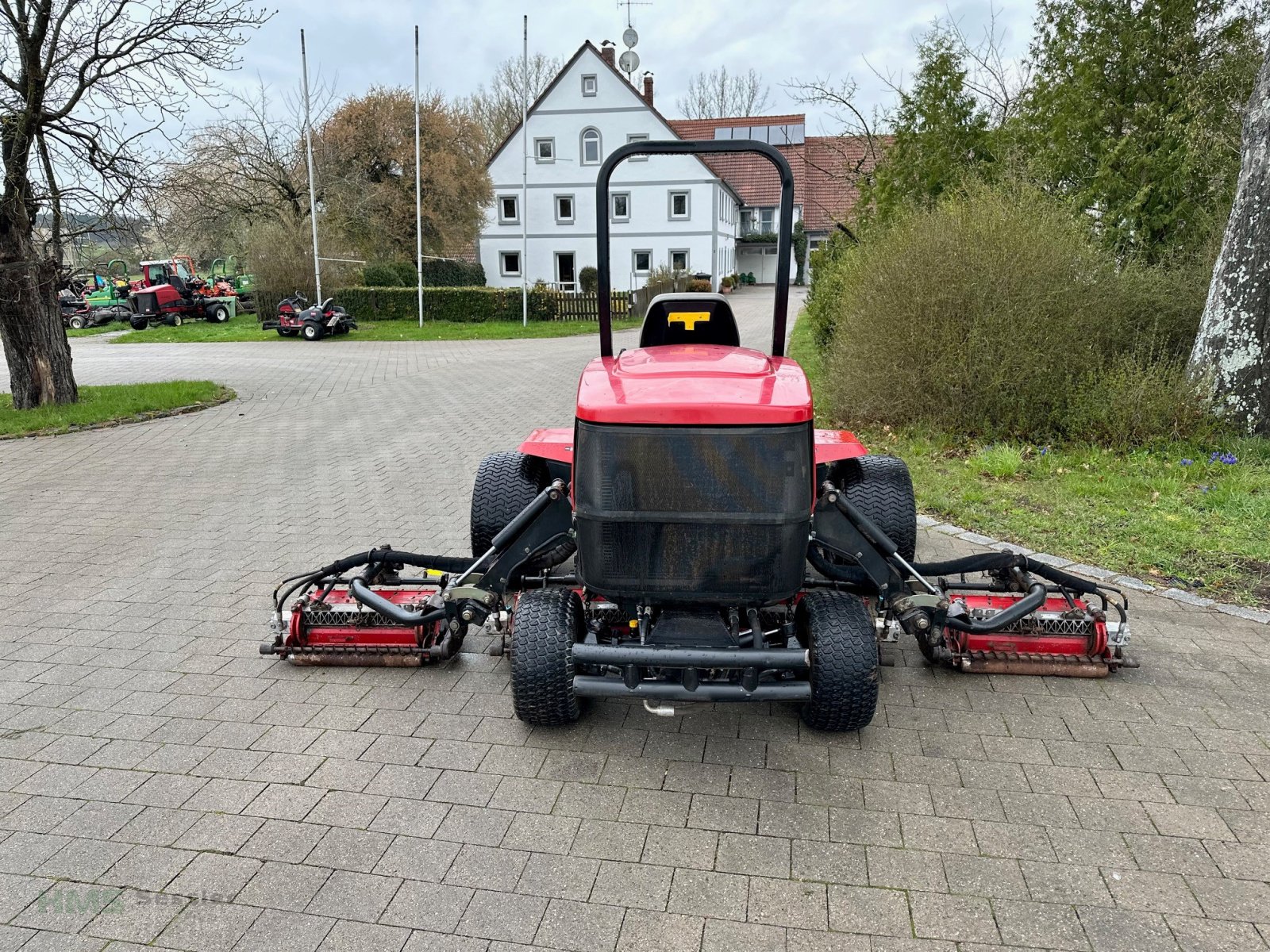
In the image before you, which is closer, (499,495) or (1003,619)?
(1003,619)

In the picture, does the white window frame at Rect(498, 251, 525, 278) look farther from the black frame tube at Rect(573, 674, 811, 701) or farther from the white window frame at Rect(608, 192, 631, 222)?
the black frame tube at Rect(573, 674, 811, 701)

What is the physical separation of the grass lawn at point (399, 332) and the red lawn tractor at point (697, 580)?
18.2 meters

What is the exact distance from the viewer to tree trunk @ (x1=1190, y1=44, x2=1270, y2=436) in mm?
6926

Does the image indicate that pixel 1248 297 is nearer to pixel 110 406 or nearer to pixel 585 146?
pixel 110 406

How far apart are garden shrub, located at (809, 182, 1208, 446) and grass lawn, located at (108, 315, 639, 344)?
14.8 metres

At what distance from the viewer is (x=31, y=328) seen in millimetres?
10336

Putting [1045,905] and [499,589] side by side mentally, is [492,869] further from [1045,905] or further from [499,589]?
[1045,905]

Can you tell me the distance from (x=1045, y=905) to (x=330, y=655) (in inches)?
113

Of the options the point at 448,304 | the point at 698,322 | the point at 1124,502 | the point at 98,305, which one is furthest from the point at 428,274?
the point at 698,322

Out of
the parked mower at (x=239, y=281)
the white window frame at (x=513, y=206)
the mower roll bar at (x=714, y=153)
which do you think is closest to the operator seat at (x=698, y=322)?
the mower roll bar at (x=714, y=153)

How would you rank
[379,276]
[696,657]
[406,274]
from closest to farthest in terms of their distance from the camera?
[696,657] < [379,276] < [406,274]

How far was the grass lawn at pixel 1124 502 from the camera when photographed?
495 centimetres

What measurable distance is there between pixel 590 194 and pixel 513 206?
11.1 feet

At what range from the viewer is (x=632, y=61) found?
115 feet
